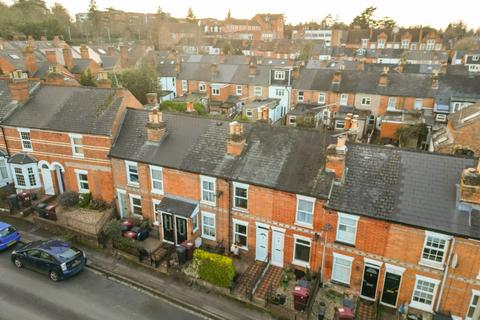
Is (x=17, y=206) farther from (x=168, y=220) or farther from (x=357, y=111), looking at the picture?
(x=357, y=111)

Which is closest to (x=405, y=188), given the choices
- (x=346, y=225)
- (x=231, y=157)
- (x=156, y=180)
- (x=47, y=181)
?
(x=346, y=225)

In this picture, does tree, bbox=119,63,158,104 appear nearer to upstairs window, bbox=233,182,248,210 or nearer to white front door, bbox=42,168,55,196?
white front door, bbox=42,168,55,196

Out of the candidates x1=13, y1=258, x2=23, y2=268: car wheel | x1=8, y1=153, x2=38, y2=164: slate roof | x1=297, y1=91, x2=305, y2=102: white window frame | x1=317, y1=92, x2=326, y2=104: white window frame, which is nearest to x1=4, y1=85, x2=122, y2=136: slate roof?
x1=8, y1=153, x2=38, y2=164: slate roof

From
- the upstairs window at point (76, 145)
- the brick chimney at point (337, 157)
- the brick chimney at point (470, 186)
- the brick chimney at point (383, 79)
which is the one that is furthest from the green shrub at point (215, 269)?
the brick chimney at point (383, 79)

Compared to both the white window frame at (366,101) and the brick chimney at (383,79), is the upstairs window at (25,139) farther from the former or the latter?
the brick chimney at (383,79)

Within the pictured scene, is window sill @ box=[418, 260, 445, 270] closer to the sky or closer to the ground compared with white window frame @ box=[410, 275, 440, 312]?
closer to the sky

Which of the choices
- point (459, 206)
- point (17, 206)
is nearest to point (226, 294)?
point (459, 206)
